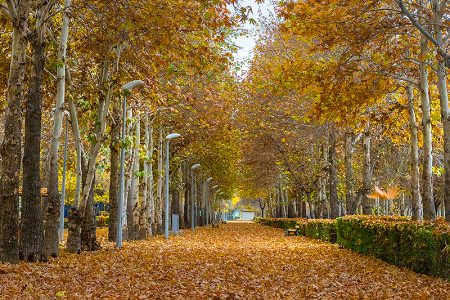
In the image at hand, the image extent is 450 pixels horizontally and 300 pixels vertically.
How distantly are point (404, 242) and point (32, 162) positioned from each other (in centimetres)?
958

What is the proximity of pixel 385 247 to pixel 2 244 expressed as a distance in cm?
1035

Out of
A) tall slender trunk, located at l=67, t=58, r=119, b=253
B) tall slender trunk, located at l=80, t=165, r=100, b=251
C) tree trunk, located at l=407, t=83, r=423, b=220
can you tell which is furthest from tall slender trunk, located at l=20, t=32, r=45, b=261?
tree trunk, located at l=407, t=83, r=423, b=220

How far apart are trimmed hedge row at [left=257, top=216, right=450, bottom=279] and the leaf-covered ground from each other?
1.17 feet

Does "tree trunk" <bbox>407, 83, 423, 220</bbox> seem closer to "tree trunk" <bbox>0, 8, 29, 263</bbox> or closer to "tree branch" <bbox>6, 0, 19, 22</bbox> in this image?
"tree trunk" <bbox>0, 8, 29, 263</bbox>

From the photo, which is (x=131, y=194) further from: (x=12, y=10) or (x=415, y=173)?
(x=12, y=10)

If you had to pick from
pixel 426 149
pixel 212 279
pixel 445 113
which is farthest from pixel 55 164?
pixel 426 149

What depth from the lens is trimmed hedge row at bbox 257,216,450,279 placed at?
11086 millimetres

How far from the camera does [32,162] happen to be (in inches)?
492

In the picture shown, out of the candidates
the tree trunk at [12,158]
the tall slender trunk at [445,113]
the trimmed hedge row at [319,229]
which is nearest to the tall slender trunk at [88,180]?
the tree trunk at [12,158]

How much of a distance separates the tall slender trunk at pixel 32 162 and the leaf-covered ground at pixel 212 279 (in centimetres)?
88

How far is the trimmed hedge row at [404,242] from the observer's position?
1109 centimetres

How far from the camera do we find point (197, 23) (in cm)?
1278

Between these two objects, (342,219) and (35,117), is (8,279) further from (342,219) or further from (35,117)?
(342,219)

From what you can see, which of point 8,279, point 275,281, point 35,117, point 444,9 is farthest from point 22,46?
point 444,9
